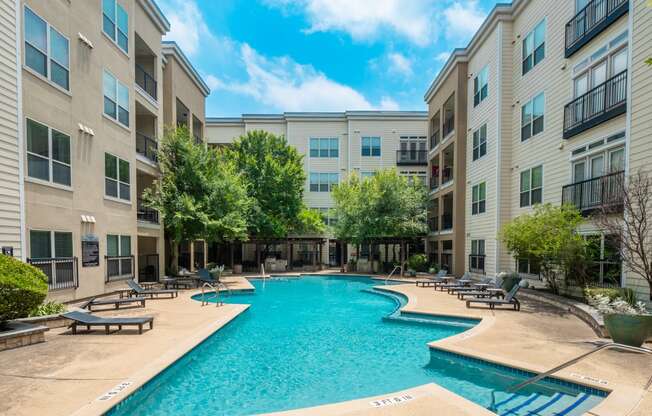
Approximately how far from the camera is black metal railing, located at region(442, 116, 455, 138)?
23.3 m

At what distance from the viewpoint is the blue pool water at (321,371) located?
5.69 meters

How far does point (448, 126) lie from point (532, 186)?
9638 mm

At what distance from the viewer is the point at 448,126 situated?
23.9 meters

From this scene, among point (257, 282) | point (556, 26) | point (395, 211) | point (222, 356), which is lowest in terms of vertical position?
point (257, 282)

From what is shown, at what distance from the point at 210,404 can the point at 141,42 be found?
1798 cm

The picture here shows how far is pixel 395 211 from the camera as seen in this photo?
2434cm

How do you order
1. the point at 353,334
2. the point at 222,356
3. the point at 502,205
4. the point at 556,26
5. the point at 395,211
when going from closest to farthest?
the point at 222,356
the point at 353,334
the point at 556,26
the point at 502,205
the point at 395,211

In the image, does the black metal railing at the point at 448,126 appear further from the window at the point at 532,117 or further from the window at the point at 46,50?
the window at the point at 46,50

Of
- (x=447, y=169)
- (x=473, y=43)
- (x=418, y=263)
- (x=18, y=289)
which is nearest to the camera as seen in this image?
(x=18, y=289)

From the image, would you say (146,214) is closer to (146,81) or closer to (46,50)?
(146,81)

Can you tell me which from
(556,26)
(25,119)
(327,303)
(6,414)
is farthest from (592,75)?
(25,119)

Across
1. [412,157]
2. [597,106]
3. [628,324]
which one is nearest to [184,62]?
[412,157]

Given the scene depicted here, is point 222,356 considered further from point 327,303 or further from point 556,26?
point 556,26

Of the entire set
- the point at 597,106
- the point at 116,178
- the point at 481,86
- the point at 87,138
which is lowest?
the point at 116,178
